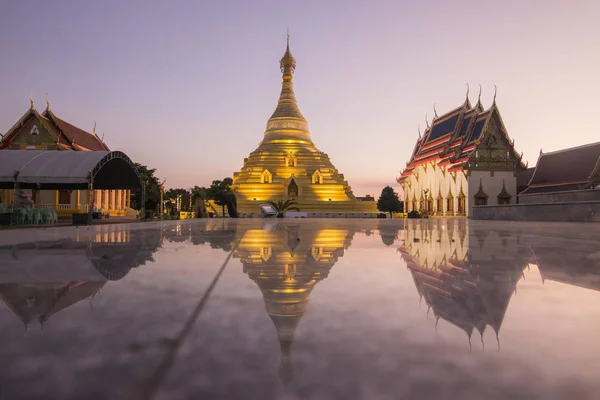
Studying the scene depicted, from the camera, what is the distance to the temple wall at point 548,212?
67.7ft

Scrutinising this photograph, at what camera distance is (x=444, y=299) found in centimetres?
260

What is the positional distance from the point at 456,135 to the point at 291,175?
67.0ft

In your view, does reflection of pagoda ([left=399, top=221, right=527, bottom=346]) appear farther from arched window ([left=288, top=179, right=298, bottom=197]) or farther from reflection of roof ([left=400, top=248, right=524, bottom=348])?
arched window ([left=288, top=179, right=298, bottom=197])

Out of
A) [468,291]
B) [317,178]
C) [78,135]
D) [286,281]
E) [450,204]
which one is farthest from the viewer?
[317,178]

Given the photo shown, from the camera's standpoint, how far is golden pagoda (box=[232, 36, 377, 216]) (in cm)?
5109

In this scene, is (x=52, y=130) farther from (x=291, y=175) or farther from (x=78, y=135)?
(x=291, y=175)

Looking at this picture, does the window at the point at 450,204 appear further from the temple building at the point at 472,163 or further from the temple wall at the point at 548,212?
the temple wall at the point at 548,212

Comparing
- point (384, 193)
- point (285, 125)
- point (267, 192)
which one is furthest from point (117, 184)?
point (384, 193)

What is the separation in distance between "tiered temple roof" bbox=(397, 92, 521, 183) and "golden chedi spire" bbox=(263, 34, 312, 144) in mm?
18807

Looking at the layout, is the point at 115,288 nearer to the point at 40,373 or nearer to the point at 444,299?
the point at 40,373

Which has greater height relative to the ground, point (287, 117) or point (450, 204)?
point (287, 117)

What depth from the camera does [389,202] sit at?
6188 centimetres

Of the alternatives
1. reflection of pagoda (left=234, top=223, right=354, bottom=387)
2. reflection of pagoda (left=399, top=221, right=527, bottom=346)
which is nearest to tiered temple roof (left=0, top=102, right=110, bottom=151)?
reflection of pagoda (left=234, top=223, right=354, bottom=387)

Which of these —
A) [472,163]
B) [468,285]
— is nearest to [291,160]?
[472,163]
